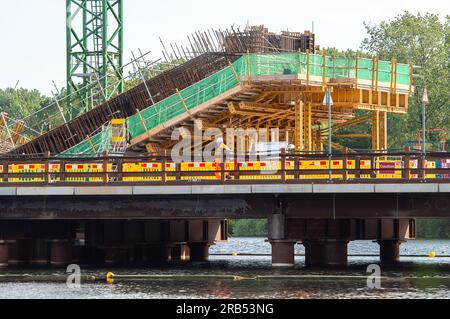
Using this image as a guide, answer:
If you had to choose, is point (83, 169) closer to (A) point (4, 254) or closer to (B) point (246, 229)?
(A) point (4, 254)

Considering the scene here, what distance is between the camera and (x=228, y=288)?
51219 millimetres

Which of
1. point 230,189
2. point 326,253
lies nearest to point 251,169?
point 230,189

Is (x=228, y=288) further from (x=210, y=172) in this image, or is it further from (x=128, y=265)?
(x=128, y=265)

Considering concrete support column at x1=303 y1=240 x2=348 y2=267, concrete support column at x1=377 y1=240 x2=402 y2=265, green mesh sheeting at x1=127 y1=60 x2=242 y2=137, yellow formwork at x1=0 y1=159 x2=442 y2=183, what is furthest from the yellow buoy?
concrete support column at x1=377 y1=240 x2=402 y2=265

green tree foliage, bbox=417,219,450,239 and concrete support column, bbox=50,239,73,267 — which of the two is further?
green tree foliage, bbox=417,219,450,239

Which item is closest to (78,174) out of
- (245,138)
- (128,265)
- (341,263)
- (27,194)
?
(27,194)

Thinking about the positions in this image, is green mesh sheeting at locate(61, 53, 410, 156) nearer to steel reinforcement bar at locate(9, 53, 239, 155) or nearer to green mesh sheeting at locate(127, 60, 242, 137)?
green mesh sheeting at locate(127, 60, 242, 137)

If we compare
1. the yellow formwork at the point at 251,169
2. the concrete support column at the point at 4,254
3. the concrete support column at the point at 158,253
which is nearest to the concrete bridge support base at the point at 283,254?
the yellow formwork at the point at 251,169

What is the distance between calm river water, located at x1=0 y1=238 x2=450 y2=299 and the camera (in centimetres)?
4856

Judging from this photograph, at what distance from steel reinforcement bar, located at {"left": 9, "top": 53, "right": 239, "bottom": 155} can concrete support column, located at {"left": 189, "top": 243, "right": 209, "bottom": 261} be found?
7.60 metres

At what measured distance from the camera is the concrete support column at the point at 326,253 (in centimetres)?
6169

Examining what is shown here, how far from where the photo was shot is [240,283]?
5356cm

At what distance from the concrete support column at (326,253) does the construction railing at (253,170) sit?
4019 millimetres

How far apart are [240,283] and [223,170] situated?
576cm
